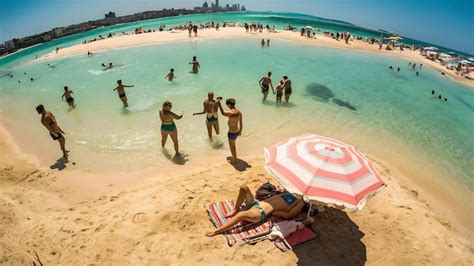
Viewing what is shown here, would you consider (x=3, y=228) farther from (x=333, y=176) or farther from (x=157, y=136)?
(x=333, y=176)

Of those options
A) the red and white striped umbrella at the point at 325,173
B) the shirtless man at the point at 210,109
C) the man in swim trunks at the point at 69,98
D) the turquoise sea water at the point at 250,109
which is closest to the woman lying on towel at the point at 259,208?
the red and white striped umbrella at the point at 325,173

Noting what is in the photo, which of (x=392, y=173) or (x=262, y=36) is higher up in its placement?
(x=262, y=36)

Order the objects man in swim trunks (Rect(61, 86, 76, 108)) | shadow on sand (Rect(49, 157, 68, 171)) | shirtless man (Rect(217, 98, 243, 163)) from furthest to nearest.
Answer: man in swim trunks (Rect(61, 86, 76, 108))
shadow on sand (Rect(49, 157, 68, 171))
shirtless man (Rect(217, 98, 243, 163))

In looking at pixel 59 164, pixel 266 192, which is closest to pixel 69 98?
pixel 59 164

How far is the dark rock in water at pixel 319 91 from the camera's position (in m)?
15.7

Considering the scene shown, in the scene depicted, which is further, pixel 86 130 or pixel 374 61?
pixel 374 61

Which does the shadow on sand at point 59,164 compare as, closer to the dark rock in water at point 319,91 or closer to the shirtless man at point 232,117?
the shirtless man at point 232,117

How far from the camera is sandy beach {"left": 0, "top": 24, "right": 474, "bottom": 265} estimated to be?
5039 millimetres

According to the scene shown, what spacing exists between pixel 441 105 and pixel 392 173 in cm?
1141

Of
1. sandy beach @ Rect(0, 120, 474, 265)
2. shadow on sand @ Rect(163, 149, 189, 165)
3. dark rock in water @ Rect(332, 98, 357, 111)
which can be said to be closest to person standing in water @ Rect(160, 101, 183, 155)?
shadow on sand @ Rect(163, 149, 189, 165)

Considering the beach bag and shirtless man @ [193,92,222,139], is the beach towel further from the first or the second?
shirtless man @ [193,92,222,139]

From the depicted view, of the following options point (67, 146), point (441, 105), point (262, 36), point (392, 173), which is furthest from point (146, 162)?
point (262, 36)

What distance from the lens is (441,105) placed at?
16703 millimetres

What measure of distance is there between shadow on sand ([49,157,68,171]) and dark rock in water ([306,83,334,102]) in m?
12.6
